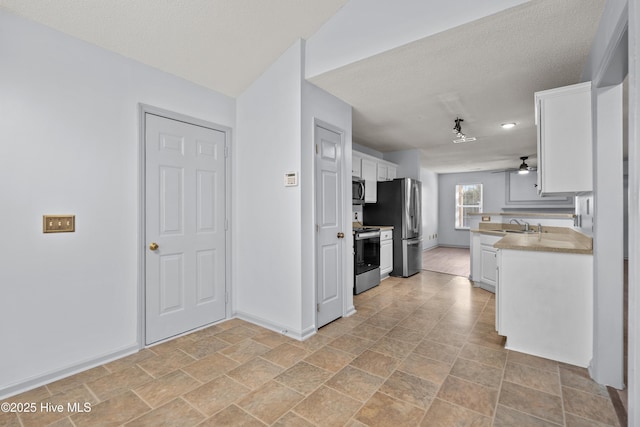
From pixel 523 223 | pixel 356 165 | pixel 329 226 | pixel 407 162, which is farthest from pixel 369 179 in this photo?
pixel 523 223

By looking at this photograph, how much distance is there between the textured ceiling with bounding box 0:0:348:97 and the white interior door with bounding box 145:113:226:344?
55 cm

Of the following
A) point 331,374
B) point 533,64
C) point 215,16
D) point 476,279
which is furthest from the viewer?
point 476,279

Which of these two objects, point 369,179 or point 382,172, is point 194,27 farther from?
point 382,172

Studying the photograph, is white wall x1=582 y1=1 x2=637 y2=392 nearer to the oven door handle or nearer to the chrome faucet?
the oven door handle

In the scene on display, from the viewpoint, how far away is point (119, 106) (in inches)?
95.9

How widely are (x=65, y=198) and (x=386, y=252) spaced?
4337 millimetres

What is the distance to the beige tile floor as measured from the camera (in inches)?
67.6

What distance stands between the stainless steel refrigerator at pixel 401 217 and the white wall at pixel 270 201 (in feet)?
9.45

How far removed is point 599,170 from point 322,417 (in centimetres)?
237

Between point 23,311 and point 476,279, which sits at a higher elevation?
point 23,311

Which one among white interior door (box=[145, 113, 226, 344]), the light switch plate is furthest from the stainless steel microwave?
the light switch plate

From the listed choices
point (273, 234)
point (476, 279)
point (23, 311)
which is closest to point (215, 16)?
point (273, 234)

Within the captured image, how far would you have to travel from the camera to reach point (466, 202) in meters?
9.43

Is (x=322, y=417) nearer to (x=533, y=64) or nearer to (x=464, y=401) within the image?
(x=464, y=401)
